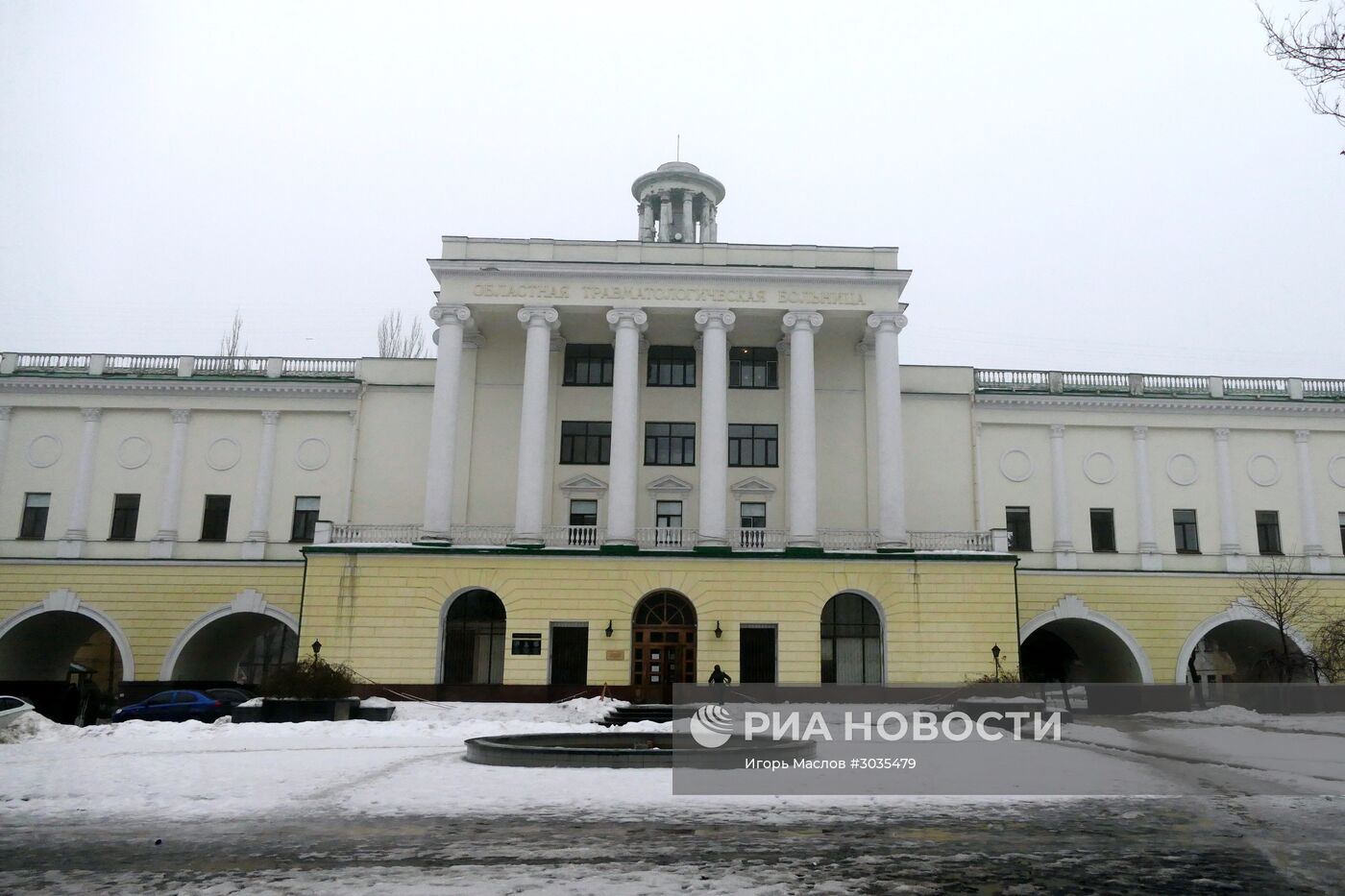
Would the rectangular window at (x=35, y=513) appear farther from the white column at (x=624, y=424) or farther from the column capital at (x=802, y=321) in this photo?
the column capital at (x=802, y=321)

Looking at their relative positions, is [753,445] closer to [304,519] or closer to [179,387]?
[304,519]

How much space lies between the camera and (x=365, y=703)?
94.1ft

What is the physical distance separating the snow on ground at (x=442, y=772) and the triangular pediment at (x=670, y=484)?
47.5 ft

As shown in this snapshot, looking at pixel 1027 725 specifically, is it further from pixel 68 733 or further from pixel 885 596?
pixel 68 733

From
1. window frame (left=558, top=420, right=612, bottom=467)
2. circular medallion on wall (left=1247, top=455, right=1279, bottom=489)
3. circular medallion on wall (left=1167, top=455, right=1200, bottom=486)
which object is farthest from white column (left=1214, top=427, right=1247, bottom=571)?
window frame (left=558, top=420, right=612, bottom=467)

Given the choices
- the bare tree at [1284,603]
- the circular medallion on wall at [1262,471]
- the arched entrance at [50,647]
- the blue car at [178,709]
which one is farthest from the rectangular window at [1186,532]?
the arched entrance at [50,647]

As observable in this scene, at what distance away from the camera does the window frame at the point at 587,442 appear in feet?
128

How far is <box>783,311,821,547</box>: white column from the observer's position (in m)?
35.2

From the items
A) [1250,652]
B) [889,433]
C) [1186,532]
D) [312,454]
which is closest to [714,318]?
[889,433]

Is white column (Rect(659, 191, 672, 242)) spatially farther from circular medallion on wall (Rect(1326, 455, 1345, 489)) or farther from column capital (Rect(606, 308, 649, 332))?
circular medallion on wall (Rect(1326, 455, 1345, 489))

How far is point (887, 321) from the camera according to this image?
37531 millimetres

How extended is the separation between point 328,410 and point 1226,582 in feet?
118

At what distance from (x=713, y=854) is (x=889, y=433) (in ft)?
91.4

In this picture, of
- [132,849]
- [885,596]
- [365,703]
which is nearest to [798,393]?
[885,596]
